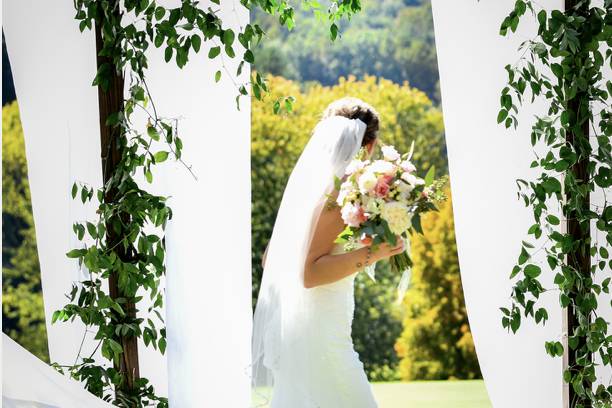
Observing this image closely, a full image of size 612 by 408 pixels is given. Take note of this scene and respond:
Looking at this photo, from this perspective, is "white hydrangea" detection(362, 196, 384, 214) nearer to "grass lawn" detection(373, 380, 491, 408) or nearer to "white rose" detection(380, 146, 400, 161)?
"white rose" detection(380, 146, 400, 161)

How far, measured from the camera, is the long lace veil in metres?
2.52

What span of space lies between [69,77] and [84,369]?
2.95ft

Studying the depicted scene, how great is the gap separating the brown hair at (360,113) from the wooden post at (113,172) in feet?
2.35

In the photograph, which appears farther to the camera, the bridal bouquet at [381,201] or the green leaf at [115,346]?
the bridal bouquet at [381,201]

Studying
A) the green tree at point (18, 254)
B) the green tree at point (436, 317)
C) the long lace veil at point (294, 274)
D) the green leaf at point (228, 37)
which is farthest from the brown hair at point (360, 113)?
the green tree at point (18, 254)

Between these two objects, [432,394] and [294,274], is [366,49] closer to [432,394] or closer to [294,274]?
[432,394]

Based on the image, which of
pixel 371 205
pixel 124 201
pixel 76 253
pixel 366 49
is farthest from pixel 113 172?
pixel 366 49

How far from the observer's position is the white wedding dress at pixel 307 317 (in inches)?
98.5

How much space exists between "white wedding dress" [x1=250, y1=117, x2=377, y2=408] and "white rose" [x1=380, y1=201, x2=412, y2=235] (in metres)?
0.20

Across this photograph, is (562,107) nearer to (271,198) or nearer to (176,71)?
(176,71)

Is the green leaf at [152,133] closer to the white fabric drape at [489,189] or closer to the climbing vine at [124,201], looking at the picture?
the climbing vine at [124,201]

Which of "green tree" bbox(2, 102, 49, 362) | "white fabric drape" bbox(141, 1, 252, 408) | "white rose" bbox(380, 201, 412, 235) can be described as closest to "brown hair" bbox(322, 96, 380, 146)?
"white fabric drape" bbox(141, 1, 252, 408)

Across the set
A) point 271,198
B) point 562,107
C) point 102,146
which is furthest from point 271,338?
point 271,198

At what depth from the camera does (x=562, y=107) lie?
8.00 ft
